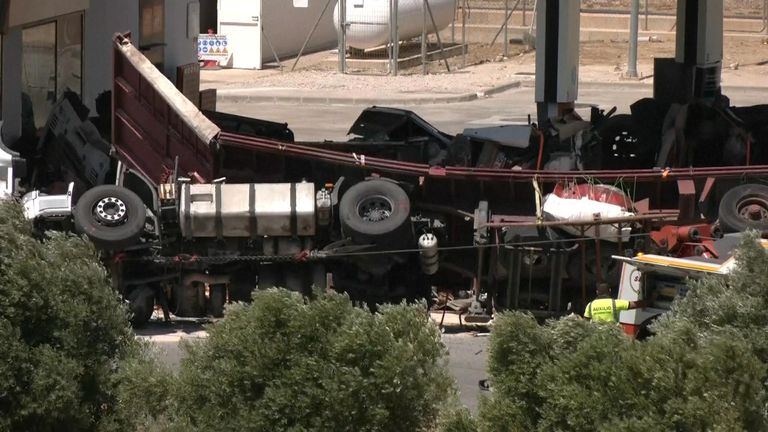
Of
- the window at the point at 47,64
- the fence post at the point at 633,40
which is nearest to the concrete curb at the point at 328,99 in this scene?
the fence post at the point at 633,40

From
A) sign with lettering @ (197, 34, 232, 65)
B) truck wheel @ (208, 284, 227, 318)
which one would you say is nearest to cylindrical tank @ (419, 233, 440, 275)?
truck wheel @ (208, 284, 227, 318)

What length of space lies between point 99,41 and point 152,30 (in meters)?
3.11

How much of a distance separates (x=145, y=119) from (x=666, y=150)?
5824 millimetres

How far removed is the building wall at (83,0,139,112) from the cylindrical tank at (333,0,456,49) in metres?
18.3

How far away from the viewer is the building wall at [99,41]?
2034 cm

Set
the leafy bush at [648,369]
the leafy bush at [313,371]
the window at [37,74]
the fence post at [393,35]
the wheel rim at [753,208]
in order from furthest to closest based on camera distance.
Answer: the fence post at [393,35], the window at [37,74], the wheel rim at [753,208], the leafy bush at [313,371], the leafy bush at [648,369]

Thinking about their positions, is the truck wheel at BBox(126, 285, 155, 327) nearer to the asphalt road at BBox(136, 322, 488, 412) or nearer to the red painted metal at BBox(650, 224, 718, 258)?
the asphalt road at BBox(136, 322, 488, 412)

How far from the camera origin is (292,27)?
43938 mm

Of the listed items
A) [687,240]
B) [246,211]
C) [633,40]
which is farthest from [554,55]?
[633,40]

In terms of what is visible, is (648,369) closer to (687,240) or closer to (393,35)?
(687,240)

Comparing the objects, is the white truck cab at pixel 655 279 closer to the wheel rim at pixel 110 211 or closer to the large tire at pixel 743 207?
the large tire at pixel 743 207

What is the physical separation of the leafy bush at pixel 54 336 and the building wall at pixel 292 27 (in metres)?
34.4

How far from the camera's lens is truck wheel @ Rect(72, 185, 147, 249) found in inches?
531

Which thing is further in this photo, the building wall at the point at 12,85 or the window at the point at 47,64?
the window at the point at 47,64
